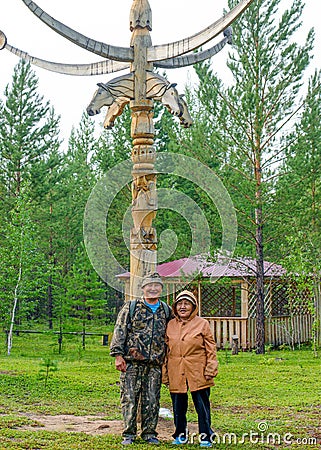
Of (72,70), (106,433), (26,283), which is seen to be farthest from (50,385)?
(26,283)

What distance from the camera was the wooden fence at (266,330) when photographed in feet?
50.5

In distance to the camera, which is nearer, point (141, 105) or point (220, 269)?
point (141, 105)

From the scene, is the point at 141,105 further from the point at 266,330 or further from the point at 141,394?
the point at 266,330

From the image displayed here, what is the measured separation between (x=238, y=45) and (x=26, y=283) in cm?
689

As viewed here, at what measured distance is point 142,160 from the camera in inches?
227

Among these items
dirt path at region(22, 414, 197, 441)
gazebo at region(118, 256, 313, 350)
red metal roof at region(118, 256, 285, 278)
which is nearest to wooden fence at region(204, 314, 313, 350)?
gazebo at region(118, 256, 313, 350)

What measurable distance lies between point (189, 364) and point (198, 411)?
401 millimetres

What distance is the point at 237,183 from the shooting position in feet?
45.7

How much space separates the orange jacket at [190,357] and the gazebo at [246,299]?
899cm

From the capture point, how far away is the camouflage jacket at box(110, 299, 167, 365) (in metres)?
5.30

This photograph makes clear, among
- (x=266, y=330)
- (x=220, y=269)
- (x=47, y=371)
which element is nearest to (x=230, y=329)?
(x=266, y=330)

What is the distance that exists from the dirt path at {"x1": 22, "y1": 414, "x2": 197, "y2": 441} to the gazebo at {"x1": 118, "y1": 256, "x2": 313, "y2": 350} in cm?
804

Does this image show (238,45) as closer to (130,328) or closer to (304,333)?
(304,333)

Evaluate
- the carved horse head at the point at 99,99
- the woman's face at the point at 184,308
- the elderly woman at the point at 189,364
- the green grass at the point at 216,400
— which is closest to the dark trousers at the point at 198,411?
the elderly woman at the point at 189,364
